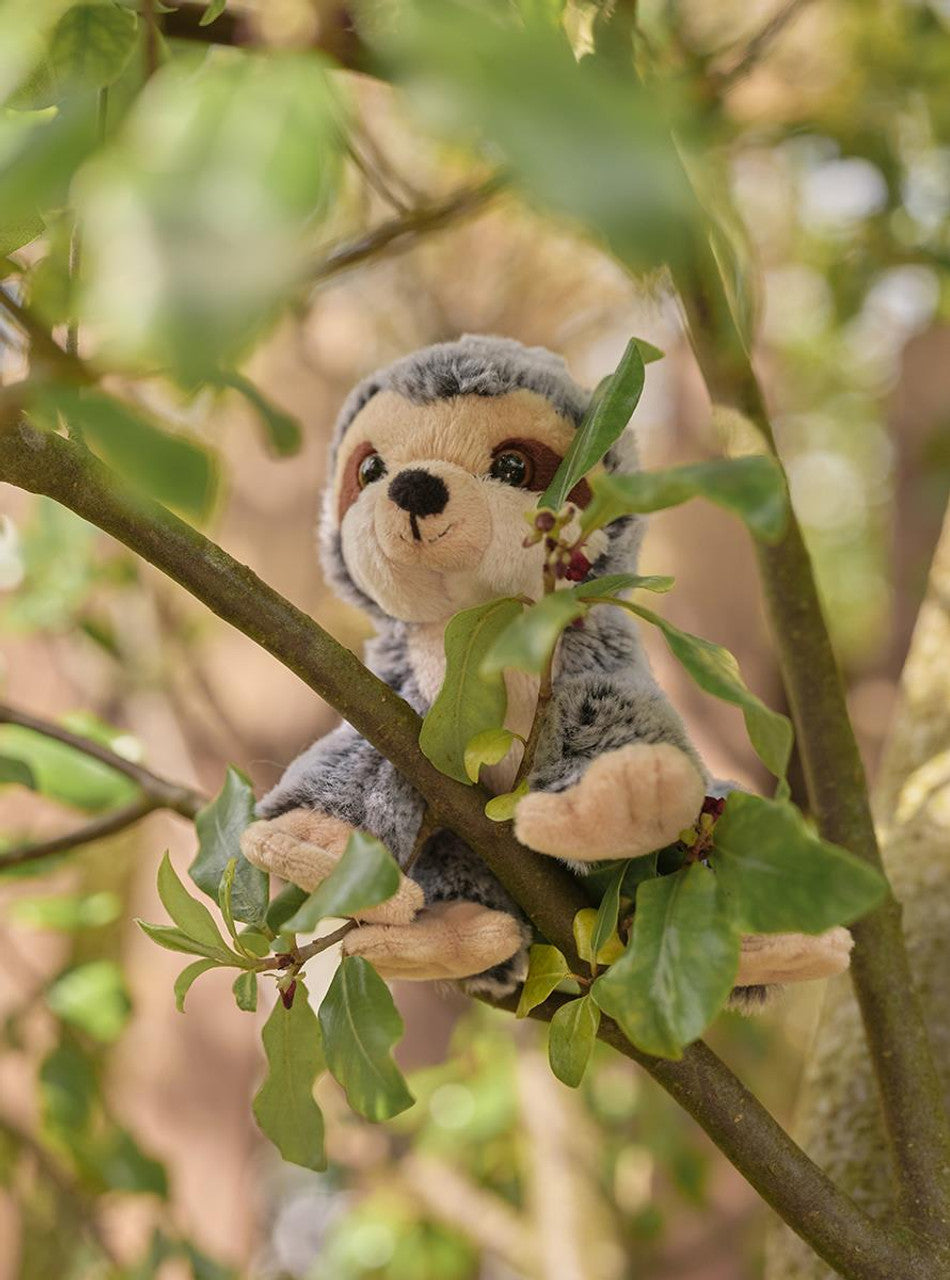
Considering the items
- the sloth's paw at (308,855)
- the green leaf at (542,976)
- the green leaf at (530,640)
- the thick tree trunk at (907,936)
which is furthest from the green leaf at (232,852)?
the thick tree trunk at (907,936)

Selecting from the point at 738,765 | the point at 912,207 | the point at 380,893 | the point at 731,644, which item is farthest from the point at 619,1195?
the point at 380,893

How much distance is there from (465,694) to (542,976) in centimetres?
13

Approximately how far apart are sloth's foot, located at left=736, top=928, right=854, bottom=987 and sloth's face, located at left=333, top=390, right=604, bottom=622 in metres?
0.19

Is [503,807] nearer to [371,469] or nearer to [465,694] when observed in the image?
[465,694]

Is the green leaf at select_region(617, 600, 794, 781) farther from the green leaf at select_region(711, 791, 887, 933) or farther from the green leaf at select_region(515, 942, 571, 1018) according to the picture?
the green leaf at select_region(515, 942, 571, 1018)

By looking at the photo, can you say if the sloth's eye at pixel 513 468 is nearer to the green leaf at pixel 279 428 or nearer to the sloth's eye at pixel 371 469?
the sloth's eye at pixel 371 469

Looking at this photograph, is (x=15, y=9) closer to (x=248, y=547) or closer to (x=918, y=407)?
(x=248, y=547)

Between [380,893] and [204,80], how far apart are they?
9.1 inches

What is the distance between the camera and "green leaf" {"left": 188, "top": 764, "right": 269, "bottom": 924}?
0.51 m

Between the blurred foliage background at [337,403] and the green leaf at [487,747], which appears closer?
the blurred foliage background at [337,403]

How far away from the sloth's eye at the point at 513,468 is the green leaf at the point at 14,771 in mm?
310

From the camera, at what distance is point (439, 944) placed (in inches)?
19.6

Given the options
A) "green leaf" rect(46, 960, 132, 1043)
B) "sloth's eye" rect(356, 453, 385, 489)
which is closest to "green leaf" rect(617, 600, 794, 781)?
"sloth's eye" rect(356, 453, 385, 489)

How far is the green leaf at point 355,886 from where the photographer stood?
0.37m
